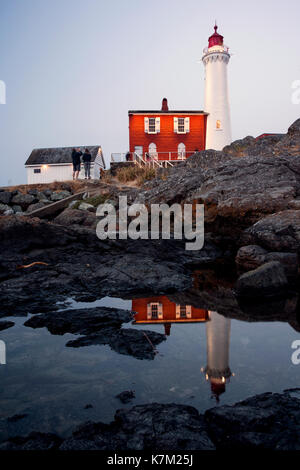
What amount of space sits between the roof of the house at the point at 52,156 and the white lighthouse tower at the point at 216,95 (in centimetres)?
1207

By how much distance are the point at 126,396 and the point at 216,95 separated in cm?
3247

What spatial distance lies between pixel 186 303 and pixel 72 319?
6.45ft

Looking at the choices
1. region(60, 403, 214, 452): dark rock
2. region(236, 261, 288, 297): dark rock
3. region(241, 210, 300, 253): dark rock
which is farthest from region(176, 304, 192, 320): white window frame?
region(241, 210, 300, 253): dark rock

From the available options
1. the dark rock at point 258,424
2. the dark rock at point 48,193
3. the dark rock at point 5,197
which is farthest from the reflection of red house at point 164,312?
the dark rock at point 5,197

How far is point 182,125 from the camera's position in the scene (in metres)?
30.7

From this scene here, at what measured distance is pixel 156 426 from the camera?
91.7 inches

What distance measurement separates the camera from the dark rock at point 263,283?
18.8 ft

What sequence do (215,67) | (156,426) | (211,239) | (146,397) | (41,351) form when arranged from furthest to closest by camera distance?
(215,67) < (211,239) < (41,351) < (146,397) < (156,426)

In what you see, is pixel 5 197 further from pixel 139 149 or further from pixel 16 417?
pixel 16 417

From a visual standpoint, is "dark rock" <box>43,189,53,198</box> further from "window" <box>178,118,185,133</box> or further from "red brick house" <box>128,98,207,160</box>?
"window" <box>178,118,185,133</box>

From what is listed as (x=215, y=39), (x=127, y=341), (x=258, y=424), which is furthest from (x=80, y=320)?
(x=215, y=39)

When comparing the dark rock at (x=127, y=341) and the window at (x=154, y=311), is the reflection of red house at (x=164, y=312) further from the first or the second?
the dark rock at (x=127, y=341)

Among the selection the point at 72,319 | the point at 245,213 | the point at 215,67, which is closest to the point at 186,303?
the point at 72,319

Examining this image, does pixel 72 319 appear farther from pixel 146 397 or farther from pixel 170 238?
pixel 170 238
